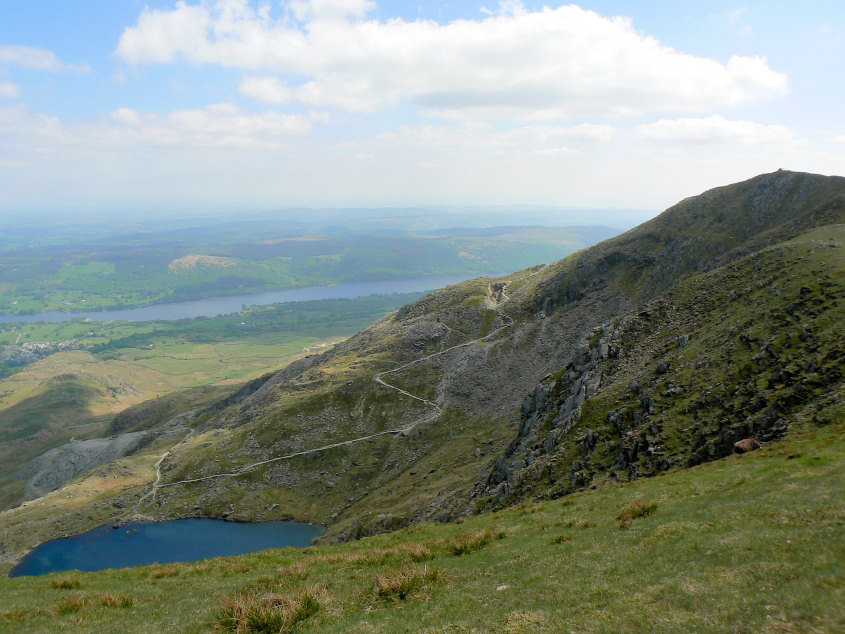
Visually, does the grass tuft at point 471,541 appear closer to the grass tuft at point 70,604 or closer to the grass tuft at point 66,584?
the grass tuft at point 70,604

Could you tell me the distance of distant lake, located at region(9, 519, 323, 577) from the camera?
8531 cm

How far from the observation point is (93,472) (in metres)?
126

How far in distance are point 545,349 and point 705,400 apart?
7422 cm

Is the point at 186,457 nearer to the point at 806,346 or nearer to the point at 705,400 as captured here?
the point at 705,400

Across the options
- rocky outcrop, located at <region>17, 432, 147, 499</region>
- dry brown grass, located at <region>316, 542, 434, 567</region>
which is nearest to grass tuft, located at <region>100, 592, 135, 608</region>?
dry brown grass, located at <region>316, 542, 434, 567</region>

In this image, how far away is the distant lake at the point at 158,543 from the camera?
280ft

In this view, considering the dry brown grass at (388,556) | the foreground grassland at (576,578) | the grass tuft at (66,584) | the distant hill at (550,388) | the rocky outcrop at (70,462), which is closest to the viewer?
the foreground grassland at (576,578)

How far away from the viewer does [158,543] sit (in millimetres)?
90188

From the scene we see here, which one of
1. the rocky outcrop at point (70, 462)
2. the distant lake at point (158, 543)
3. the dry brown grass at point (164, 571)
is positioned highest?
the dry brown grass at point (164, 571)

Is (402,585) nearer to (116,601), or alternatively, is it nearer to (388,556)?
(388,556)

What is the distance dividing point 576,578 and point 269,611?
34.5ft

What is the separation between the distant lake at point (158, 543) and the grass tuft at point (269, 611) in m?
72.0

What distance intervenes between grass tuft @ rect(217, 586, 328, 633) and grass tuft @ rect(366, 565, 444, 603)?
1.91 meters

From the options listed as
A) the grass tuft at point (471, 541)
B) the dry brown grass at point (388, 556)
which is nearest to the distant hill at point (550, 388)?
the grass tuft at point (471, 541)
